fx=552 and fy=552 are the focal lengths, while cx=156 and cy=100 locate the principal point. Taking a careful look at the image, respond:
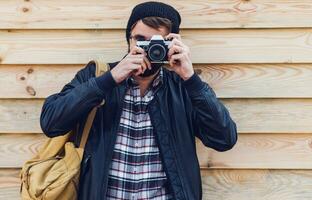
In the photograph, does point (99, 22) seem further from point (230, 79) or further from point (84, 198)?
point (84, 198)

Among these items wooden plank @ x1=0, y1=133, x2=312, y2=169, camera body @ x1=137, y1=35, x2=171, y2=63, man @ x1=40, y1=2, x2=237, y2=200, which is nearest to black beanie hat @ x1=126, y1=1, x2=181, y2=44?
man @ x1=40, y1=2, x2=237, y2=200

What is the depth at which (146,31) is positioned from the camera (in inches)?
88.5

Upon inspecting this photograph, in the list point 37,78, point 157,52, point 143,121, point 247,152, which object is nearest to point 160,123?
point 143,121

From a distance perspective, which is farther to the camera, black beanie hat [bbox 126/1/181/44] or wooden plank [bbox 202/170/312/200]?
wooden plank [bbox 202/170/312/200]

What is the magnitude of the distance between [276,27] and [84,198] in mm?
1169

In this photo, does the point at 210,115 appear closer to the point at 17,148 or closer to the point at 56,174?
the point at 56,174

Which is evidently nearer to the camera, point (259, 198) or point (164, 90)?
point (164, 90)

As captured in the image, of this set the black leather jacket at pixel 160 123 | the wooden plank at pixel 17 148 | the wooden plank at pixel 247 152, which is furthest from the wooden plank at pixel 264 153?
the wooden plank at pixel 17 148

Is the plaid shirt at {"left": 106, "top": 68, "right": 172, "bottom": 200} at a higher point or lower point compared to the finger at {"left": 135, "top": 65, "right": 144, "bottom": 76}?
lower

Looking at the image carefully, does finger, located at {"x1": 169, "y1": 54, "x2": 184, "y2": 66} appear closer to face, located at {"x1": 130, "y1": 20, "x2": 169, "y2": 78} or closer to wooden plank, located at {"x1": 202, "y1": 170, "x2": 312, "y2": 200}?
face, located at {"x1": 130, "y1": 20, "x2": 169, "y2": 78}

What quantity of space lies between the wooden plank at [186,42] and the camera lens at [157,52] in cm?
44

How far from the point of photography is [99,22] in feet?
8.40

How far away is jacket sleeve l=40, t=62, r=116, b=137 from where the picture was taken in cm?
210

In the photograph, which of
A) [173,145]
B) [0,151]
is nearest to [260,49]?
[173,145]
